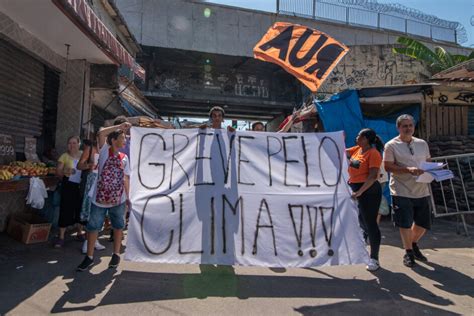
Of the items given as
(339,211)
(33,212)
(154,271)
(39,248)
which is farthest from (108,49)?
(339,211)

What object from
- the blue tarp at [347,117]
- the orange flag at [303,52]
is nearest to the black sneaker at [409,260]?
the orange flag at [303,52]

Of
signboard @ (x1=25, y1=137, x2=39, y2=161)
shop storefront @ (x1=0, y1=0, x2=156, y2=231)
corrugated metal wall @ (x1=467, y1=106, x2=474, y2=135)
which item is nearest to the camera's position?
shop storefront @ (x1=0, y1=0, x2=156, y2=231)

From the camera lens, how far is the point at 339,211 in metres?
4.46

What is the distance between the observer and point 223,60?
734 inches

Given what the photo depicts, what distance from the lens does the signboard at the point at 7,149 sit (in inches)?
240

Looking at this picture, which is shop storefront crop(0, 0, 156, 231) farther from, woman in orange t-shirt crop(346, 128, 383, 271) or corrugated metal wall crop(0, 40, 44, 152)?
woman in orange t-shirt crop(346, 128, 383, 271)

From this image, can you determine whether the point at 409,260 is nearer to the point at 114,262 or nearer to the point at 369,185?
the point at 369,185

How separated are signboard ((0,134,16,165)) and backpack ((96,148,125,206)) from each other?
8.68 ft

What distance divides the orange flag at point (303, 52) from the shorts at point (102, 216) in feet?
10.5

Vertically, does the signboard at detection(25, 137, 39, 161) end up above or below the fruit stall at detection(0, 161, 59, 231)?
above

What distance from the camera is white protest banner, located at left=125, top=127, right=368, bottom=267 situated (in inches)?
165

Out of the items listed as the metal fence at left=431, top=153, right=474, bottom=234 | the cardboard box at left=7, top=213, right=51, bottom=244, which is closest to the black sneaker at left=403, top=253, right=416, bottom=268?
the metal fence at left=431, top=153, right=474, bottom=234

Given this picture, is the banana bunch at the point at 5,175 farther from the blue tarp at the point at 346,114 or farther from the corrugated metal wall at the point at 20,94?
the blue tarp at the point at 346,114

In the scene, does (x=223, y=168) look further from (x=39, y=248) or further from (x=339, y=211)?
(x=39, y=248)
